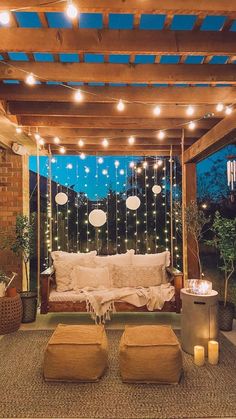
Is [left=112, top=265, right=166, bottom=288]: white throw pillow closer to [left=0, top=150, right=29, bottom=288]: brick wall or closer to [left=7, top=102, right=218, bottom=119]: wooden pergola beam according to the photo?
[left=0, top=150, right=29, bottom=288]: brick wall

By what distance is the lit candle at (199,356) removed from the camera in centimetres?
315

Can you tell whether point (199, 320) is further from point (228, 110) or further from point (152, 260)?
point (228, 110)

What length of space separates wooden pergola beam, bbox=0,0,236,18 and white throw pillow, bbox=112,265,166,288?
336cm

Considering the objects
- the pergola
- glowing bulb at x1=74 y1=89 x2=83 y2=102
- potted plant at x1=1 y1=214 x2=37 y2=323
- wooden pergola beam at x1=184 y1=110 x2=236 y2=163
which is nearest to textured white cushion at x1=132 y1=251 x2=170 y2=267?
the pergola

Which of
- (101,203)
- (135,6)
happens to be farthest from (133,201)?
(135,6)

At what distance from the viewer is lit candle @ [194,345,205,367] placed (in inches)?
124

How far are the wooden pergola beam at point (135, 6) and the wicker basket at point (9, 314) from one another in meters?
3.08

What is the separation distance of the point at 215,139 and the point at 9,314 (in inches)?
129

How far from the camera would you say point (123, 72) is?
10.00 feet

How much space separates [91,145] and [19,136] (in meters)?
1.44

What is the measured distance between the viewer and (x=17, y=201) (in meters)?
5.50

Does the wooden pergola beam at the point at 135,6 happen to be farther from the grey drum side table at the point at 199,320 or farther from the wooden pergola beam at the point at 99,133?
the wooden pergola beam at the point at 99,133

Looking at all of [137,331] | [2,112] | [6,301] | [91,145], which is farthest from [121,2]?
[91,145]

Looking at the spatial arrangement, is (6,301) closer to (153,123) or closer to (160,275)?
(160,275)
